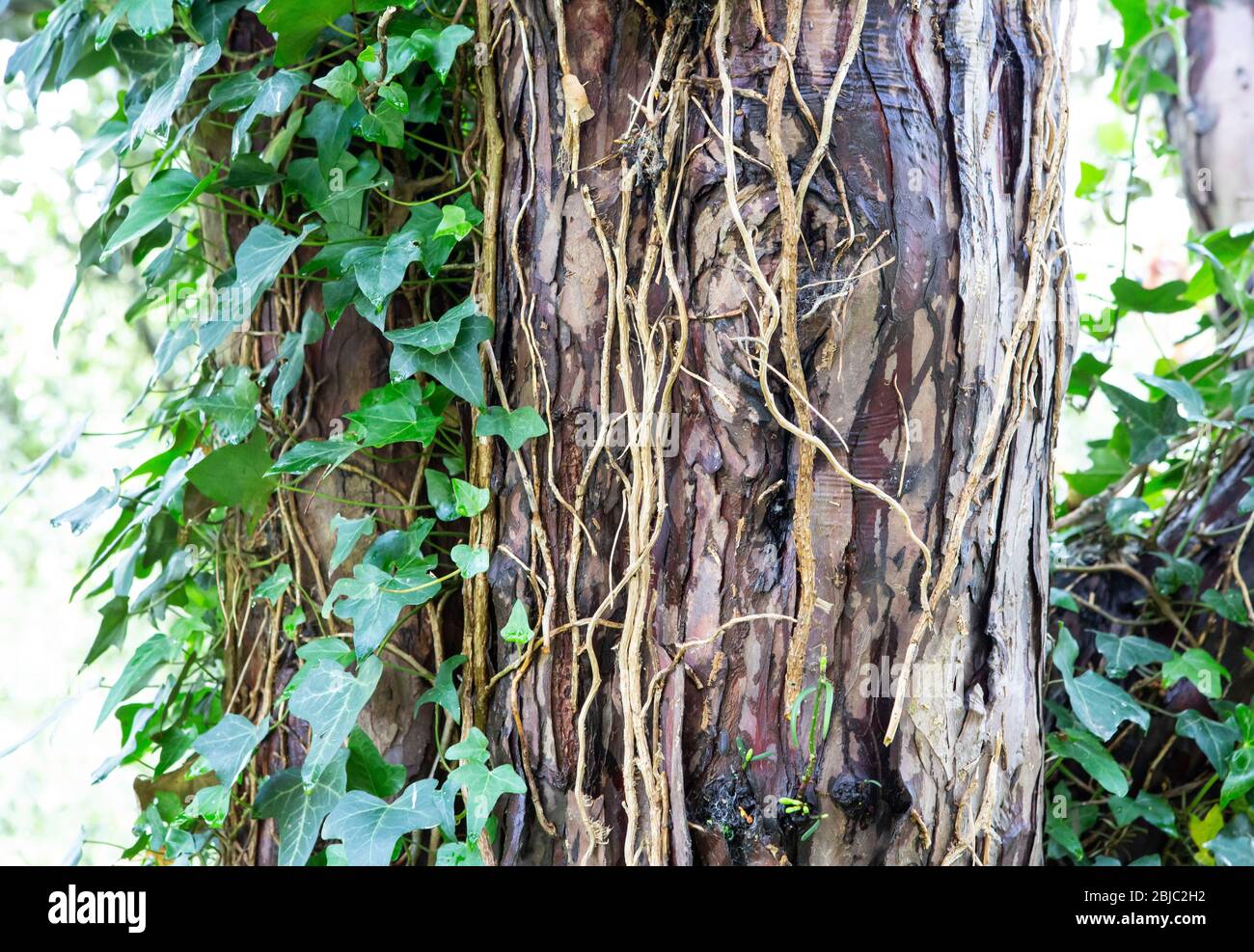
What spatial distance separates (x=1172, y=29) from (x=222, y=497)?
5.46 feet

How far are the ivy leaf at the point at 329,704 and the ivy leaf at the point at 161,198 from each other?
1.59ft

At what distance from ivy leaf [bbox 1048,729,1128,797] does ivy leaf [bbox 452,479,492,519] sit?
70 centimetres

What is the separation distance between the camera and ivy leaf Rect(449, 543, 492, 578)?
83 centimetres

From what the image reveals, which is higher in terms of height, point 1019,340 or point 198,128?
point 198,128

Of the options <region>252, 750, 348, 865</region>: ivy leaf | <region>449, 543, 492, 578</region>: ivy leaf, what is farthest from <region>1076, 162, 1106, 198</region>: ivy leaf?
<region>252, 750, 348, 865</region>: ivy leaf

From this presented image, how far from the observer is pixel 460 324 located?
2.76ft

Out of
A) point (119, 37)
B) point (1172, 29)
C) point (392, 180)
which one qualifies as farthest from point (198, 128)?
point (1172, 29)

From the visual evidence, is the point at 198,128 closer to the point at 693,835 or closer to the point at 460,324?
the point at 460,324

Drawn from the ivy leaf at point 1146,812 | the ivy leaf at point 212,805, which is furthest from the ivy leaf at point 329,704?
the ivy leaf at point 1146,812

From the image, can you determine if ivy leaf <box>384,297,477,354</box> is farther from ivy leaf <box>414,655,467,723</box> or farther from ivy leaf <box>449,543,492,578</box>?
ivy leaf <box>414,655,467,723</box>

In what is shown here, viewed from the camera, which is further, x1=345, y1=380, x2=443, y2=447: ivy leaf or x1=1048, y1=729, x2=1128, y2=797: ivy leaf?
x1=1048, y1=729, x2=1128, y2=797: ivy leaf

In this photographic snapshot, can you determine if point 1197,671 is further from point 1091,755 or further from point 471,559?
point 471,559

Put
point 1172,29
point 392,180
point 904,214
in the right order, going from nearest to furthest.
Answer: point 904,214
point 392,180
point 1172,29

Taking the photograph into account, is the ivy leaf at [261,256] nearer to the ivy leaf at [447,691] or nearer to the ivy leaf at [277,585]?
the ivy leaf at [277,585]
